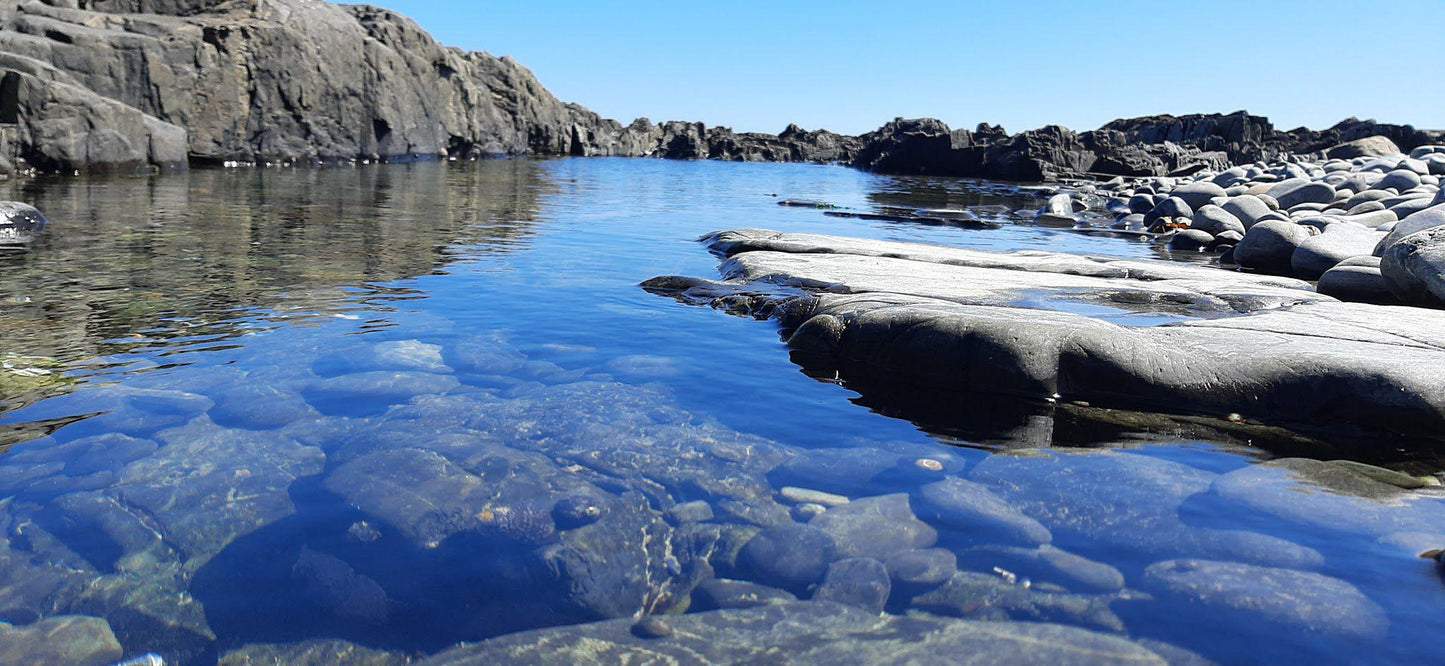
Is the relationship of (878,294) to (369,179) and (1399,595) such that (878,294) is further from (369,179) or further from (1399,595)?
(369,179)

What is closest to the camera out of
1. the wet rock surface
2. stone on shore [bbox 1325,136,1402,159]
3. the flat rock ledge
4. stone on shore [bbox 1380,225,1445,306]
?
the wet rock surface

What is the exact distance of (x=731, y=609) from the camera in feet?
8.59

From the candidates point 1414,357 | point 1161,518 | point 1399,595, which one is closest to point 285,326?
point 1161,518

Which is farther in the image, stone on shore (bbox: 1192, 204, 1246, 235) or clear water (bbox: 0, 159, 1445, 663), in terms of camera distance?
stone on shore (bbox: 1192, 204, 1246, 235)

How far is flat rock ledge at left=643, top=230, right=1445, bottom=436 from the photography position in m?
4.43

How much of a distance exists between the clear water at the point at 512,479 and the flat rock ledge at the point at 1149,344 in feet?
0.92

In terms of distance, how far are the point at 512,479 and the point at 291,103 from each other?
1171 inches

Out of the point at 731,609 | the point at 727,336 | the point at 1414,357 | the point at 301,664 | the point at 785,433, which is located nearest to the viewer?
the point at 301,664

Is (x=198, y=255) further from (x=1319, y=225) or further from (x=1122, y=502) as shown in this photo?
(x=1319, y=225)

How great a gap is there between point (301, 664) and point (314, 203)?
1450 cm

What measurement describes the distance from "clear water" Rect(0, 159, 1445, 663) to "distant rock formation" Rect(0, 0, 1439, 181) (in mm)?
14887

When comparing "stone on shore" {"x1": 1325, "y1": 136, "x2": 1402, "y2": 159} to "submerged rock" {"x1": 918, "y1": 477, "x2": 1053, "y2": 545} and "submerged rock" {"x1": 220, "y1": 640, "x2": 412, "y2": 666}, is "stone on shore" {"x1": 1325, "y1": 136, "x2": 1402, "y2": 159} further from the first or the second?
"submerged rock" {"x1": 220, "y1": 640, "x2": 412, "y2": 666}

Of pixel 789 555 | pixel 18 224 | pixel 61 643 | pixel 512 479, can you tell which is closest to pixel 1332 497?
pixel 789 555

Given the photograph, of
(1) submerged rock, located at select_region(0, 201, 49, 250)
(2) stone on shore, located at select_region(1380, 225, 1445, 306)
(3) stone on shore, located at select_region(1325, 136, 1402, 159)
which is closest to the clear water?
(2) stone on shore, located at select_region(1380, 225, 1445, 306)
